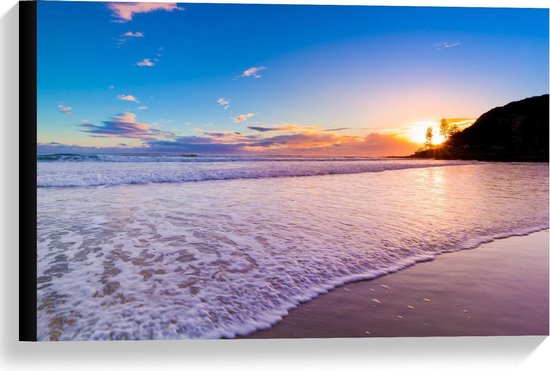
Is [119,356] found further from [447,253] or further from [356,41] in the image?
[356,41]

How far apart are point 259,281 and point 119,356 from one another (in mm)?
906

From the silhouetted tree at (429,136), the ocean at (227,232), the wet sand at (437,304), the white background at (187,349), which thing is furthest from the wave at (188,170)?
the wet sand at (437,304)

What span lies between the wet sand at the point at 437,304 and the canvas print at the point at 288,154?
0.5 inches

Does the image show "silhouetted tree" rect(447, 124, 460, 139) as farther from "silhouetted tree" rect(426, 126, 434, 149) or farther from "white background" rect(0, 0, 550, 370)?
"white background" rect(0, 0, 550, 370)

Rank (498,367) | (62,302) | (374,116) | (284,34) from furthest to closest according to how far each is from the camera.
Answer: (374,116), (284,34), (498,367), (62,302)

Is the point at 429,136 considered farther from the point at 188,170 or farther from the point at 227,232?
the point at 188,170

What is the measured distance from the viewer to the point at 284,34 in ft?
9.04

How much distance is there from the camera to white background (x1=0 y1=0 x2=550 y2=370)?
82.2 inches

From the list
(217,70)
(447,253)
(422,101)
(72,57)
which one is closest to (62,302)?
(72,57)

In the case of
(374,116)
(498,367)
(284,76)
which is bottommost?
(498,367)

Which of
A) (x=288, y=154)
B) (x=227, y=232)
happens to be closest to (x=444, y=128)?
(x=288, y=154)

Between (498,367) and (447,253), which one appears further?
(447,253)

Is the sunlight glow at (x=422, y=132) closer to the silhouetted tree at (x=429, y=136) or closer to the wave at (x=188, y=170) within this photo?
the silhouetted tree at (x=429, y=136)

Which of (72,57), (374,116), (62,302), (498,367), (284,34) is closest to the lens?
(62,302)
